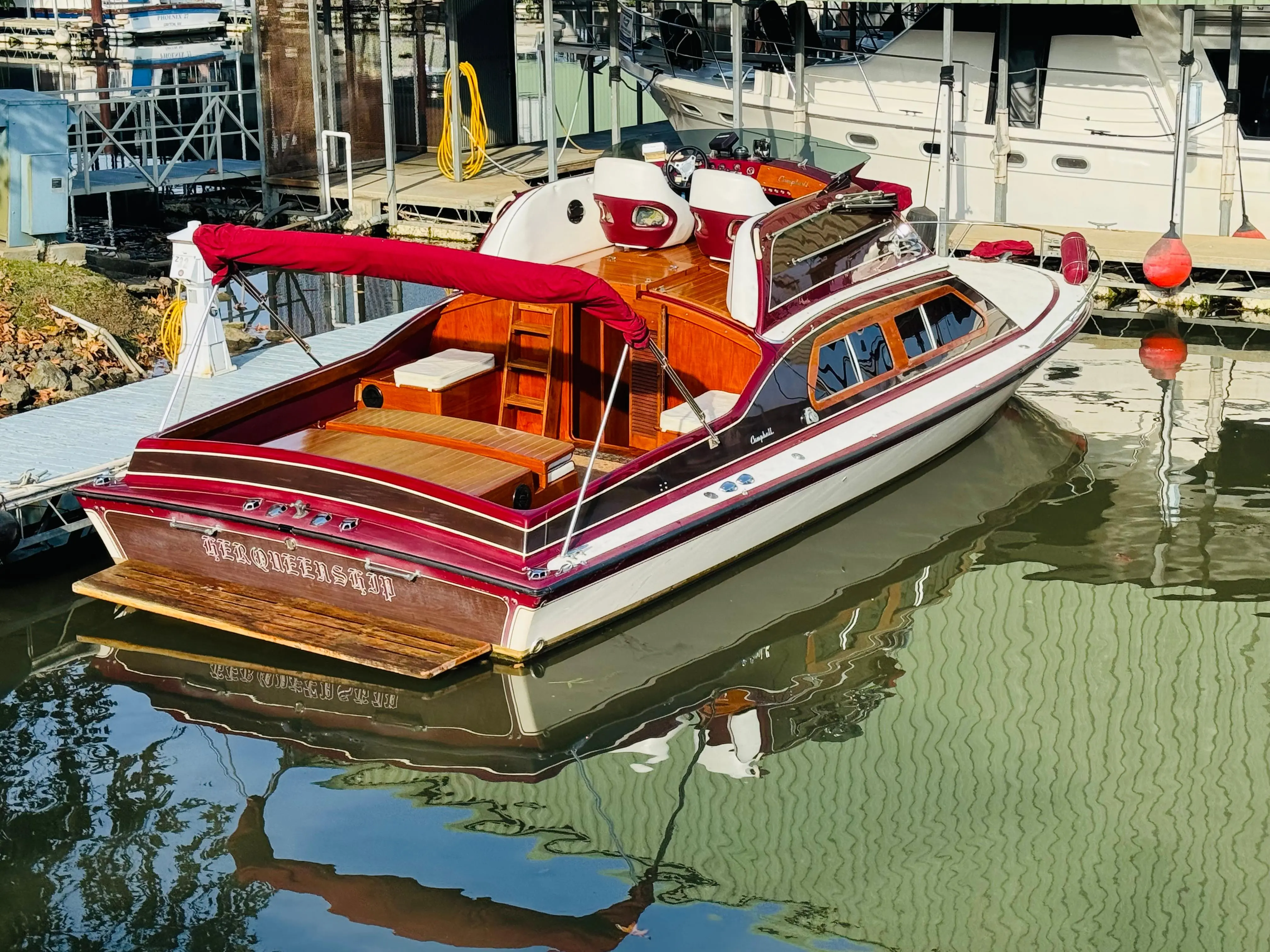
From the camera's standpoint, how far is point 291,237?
9531mm

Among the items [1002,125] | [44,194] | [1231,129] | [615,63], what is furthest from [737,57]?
[44,194]

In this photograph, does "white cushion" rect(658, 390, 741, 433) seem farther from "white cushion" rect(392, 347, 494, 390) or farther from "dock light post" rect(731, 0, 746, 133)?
"dock light post" rect(731, 0, 746, 133)

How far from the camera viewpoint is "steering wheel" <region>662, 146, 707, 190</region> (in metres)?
13.3

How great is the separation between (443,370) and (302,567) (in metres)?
2.17

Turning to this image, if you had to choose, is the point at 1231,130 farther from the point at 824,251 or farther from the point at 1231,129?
the point at 824,251

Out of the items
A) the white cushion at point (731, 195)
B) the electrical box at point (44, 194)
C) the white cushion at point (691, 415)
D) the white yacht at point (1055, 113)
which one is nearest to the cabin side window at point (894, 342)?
the white cushion at point (691, 415)

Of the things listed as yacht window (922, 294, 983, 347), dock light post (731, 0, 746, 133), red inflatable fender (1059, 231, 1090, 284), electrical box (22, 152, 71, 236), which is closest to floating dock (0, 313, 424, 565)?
electrical box (22, 152, 71, 236)

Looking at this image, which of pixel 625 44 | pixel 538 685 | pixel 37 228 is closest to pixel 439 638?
pixel 538 685

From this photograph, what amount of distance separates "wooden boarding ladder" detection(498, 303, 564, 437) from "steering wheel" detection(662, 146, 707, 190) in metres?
2.37

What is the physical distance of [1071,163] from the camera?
18859mm

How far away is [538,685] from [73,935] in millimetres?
3062

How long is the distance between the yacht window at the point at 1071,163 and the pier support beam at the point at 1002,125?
589mm

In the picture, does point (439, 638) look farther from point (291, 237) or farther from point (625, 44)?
point (625, 44)

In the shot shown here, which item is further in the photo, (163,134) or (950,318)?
(163,134)
